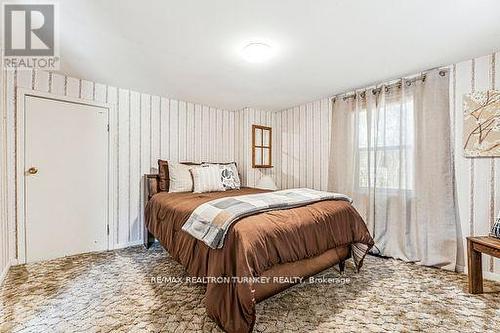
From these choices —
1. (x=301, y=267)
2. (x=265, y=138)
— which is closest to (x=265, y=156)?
(x=265, y=138)

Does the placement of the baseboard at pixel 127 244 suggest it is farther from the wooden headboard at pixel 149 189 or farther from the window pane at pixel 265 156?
the window pane at pixel 265 156

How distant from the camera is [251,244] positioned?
1430mm

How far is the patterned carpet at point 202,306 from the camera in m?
1.54

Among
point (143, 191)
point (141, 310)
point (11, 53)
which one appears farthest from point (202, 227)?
point (11, 53)

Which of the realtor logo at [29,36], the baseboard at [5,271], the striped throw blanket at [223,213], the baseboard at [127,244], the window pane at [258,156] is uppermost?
the realtor logo at [29,36]

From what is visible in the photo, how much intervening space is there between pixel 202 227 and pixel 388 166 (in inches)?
93.3

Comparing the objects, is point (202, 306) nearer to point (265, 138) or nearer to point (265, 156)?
point (265, 156)

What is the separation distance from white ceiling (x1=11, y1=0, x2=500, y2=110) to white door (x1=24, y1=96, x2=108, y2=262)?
0.52m

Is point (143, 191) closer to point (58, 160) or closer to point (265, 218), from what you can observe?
point (58, 160)

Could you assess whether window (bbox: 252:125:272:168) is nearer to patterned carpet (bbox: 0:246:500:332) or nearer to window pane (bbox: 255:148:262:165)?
window pane (bbox: 255:148:262:165)

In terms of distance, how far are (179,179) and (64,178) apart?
127 centimetres

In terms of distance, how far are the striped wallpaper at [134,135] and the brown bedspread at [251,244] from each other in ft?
3.86

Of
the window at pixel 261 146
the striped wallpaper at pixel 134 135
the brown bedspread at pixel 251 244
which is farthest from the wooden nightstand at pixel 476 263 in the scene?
the striped wallpaper at pixel 134 135

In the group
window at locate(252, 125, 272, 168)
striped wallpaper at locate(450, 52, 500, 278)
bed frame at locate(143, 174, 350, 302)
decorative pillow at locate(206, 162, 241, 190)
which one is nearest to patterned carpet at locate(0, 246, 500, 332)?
bed frame at locate(143, 174, 350, 302)
